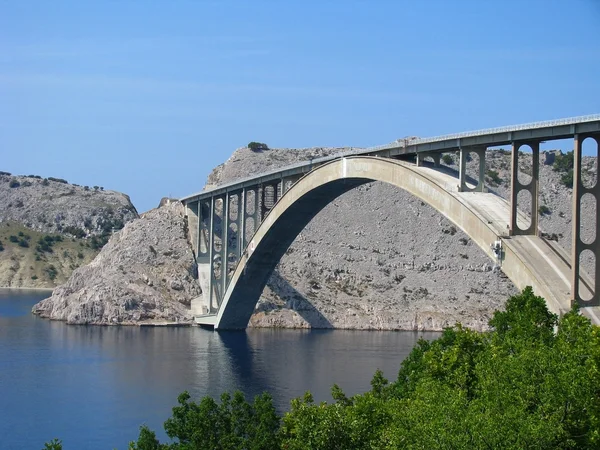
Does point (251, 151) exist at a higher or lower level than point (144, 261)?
higher

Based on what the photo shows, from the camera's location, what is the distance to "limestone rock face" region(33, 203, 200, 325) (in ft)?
264

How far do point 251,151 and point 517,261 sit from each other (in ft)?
236

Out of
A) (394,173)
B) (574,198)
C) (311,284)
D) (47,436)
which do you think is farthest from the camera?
(311,284)

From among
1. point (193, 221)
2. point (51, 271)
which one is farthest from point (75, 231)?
point (193, 221)

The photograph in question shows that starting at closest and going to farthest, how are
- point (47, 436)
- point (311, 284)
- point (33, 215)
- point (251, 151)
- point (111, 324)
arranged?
point (47, 436) → point (111, 324) → point (311, 284) → point (251, 151) → point (33, 215)

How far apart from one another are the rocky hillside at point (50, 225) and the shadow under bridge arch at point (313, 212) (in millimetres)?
61953

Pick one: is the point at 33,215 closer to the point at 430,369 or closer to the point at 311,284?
the point at 311,284

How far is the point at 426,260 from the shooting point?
91000 mm

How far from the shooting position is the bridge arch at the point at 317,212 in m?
42.2

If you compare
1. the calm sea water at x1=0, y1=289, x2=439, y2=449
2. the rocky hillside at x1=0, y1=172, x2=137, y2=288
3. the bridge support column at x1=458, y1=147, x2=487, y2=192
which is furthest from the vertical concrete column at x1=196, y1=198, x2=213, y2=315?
the rocky hillside at x1=0, y1=172, x2=137, y2=288

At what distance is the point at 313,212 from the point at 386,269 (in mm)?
24307

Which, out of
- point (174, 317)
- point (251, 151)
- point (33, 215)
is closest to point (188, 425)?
point (174, 317)

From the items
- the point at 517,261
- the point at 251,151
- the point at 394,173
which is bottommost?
the point at 517,261

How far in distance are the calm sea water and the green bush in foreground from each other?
11.5 meters
